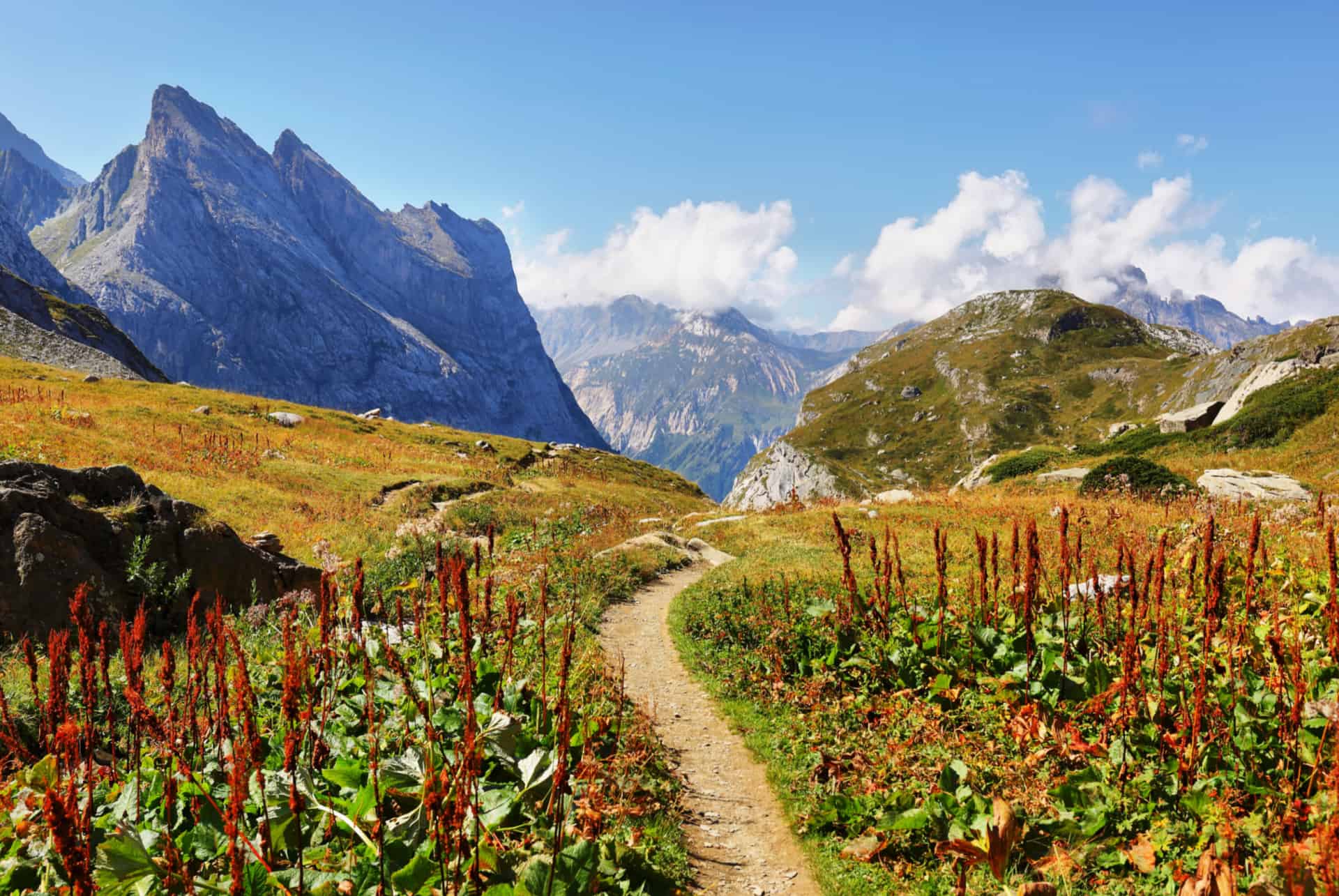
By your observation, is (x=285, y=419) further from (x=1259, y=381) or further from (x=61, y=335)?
(x=1259, y=381)

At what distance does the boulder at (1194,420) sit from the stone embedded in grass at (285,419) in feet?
232

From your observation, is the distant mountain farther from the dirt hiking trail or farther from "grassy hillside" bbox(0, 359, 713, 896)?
the dirt hiking trail

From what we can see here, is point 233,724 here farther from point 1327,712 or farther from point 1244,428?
point 1244,428

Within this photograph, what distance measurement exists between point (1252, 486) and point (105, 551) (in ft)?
122

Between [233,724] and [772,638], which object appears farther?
[772,638]

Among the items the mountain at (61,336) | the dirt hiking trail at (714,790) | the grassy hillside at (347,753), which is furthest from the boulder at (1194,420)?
the mountain at (61,336)

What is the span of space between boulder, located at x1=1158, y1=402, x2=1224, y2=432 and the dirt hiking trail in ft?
174

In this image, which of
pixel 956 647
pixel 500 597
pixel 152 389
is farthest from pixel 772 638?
pixel 152 389

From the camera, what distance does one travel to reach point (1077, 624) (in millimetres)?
9117

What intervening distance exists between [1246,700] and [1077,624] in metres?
2.36

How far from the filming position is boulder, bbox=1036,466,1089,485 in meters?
38.1

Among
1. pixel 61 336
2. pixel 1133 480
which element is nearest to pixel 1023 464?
pixel 1133 480

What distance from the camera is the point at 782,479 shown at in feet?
586

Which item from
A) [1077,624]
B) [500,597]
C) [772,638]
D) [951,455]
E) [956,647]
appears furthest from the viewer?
[951,455]
